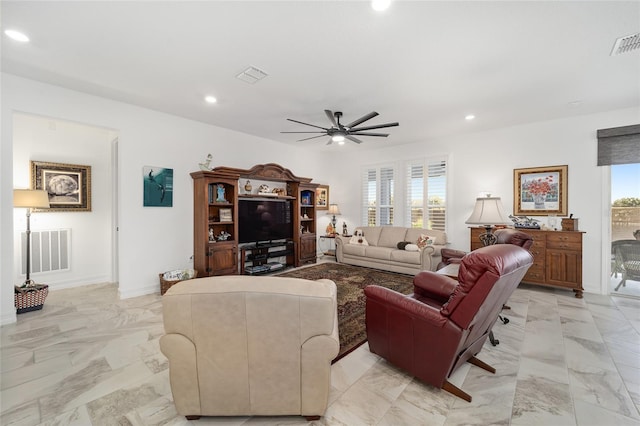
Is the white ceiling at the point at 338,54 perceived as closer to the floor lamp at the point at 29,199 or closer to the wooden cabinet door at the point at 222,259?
the floor lamp at the point at 29,199

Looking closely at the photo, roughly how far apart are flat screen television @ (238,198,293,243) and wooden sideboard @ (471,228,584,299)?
4.48 m

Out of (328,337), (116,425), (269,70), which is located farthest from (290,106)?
(116,425)

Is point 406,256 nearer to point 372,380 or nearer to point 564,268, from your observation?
point 564,268

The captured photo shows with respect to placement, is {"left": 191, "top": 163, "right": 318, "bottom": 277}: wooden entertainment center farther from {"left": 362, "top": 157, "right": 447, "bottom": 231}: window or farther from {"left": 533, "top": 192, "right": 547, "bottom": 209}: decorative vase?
{"left": 533, "top": 192, "right": 547, "bottom": 209}: decorative vase

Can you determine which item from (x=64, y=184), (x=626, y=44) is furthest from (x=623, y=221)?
(x=64, y=184)

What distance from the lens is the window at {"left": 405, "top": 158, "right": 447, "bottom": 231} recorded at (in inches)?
228

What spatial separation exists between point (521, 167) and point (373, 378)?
15.8ft

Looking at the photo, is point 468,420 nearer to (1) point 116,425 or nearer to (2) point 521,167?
(1) point 116,425

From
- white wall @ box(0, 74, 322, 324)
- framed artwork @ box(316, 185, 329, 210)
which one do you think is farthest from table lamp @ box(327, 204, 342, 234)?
white wall @ box(0, 74, 322, 324)

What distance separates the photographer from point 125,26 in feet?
7.33

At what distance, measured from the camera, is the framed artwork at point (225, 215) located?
4879 millimetres

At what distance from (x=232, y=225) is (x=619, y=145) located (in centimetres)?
644

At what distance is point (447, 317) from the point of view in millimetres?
1764

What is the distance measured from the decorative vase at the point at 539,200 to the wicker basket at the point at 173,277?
6.06 metres
